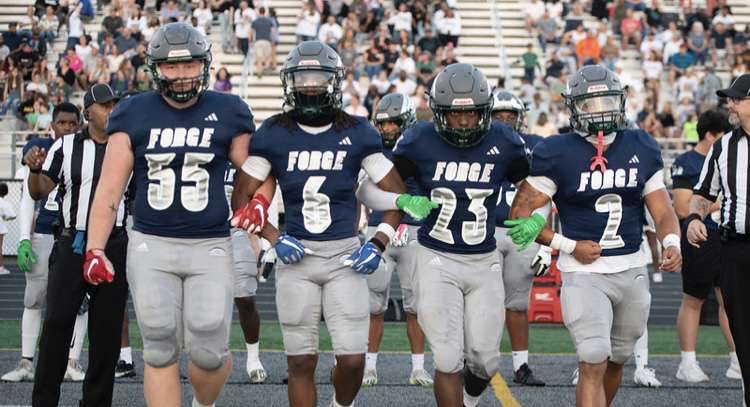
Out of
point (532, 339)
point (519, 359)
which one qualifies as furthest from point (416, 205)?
point (532, 339)

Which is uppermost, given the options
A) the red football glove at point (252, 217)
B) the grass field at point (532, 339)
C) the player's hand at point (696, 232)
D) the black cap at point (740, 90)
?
the black cap at point (740, 90)

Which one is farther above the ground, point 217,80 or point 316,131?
point 316,131

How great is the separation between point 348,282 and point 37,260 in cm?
288

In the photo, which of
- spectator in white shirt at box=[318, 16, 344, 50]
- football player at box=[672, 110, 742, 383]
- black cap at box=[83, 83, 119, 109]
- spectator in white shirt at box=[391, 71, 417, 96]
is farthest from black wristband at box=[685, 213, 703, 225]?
spectator in white shirt at box=[318, 16, 344, 50]

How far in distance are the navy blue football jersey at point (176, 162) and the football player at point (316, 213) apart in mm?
226

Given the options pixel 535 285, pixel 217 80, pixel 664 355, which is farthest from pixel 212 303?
pixel 217 80

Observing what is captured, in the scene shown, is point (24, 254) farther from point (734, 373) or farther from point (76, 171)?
point (734, 373)

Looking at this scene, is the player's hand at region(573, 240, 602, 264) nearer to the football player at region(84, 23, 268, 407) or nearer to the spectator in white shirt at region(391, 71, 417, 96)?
the football player at region(84, 23, 268, 407)

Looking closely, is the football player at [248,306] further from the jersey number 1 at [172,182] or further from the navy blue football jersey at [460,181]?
the jersey number 1 at [172,182]

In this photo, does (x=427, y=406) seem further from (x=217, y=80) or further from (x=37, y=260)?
(x=217, y=80)

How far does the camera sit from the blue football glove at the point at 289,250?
19.2 ft

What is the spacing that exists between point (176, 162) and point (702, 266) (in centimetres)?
407

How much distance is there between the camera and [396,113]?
27.2 feet

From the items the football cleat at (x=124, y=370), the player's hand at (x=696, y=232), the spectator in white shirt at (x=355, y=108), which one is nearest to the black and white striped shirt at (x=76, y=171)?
the football cleat at (x=124, y=370)
